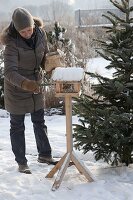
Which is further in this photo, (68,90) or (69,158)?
(69,158)

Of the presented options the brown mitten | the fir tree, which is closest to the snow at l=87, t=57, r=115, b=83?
the fir tree

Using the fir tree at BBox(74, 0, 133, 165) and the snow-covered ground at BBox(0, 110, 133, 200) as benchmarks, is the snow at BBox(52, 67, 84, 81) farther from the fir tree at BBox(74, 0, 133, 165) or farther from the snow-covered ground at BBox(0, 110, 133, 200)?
the snow-covered ground at BBox(0, 110, 133, 200)

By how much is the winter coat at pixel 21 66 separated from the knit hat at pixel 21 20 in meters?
0.14

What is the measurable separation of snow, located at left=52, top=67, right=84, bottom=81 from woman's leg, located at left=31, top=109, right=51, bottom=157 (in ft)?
2.41

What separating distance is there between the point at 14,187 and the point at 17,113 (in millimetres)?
824

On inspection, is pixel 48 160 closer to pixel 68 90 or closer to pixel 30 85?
pixel 68 90

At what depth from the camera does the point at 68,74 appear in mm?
4074

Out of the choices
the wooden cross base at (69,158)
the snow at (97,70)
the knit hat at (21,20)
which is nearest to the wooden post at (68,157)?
the wooden cross base at (69,158)

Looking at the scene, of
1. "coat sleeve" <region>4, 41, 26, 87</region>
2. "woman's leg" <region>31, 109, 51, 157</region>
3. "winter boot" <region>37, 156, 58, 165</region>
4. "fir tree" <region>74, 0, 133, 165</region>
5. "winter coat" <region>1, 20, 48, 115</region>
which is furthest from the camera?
"winter boot" <region>37, 156, 58, 165</region>

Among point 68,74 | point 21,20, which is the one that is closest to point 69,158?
point 68,74

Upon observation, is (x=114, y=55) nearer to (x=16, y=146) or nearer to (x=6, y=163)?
(x=16, y=146)

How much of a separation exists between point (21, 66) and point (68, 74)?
0.61 meters

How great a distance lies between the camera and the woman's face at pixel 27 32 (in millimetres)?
4203

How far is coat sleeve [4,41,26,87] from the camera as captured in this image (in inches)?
162
